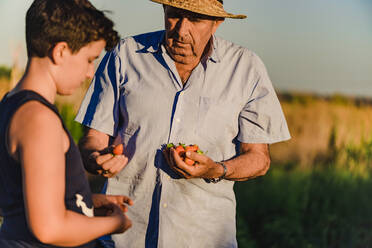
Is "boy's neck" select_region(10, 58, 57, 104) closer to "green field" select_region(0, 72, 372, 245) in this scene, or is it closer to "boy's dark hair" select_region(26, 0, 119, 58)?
"boy's dark hair" select_region(26, 0, 119, 58)

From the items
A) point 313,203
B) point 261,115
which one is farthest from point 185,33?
point 313,203

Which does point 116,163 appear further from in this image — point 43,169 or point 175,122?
point 43,169

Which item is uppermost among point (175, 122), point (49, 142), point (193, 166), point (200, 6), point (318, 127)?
point (200, 6)

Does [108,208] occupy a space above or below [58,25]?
below

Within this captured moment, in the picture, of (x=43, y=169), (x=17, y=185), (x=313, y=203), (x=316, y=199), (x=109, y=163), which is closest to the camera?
(x=43, y=169)

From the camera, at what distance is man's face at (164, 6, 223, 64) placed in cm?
302

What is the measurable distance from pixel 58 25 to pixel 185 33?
124cm

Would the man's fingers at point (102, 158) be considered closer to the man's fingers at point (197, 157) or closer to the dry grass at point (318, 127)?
the man's fingers at point (197, 157)

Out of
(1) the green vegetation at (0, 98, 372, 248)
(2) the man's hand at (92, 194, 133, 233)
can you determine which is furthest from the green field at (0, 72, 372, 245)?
(2) the man's hand at (92, 194, 133, 233)

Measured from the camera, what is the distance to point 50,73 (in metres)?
1.87

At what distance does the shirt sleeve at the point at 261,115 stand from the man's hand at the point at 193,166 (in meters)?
0.33

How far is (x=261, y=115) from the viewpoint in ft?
10.1

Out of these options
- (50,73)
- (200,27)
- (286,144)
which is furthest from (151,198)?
(286,144)

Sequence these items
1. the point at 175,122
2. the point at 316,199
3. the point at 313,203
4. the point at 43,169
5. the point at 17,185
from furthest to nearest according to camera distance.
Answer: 1. the point at 316,199
2. the point at 313,203
3. the point at 175,122
4. the point at 17,185
5. the point at 43,169
